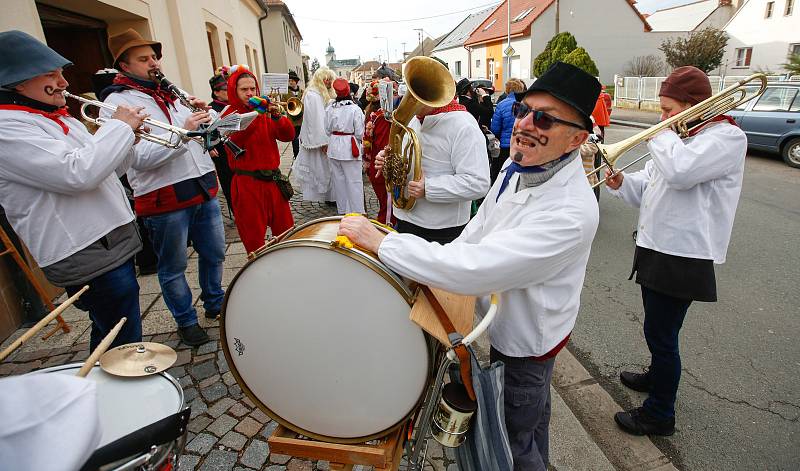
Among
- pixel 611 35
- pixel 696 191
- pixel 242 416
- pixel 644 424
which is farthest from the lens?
pixel 611 35

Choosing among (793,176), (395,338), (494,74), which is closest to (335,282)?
(395,338)

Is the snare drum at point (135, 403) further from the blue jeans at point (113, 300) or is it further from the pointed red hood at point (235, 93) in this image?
the pointed red hood at point (235, 93)

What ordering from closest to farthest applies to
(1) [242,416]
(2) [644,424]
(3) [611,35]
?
(2) [644,424] → (1) [242,416] → (3) [611,35]

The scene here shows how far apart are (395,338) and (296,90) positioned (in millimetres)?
10120

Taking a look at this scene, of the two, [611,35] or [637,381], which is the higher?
[611,35]

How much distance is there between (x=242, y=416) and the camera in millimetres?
2701

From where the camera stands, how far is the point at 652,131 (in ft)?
8.36

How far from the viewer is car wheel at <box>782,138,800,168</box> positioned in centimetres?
923

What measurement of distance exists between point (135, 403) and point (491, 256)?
1248 mm

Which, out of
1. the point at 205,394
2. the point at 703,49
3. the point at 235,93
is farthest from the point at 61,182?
the point at 703,49

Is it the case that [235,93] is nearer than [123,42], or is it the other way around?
[123,42]

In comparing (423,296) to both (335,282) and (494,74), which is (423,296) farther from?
(494,74)

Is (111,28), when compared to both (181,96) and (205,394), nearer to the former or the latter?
(181,96)

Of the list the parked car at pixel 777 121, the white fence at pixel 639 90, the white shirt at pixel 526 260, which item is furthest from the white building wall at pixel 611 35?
the white shirt at pixel 526 260
